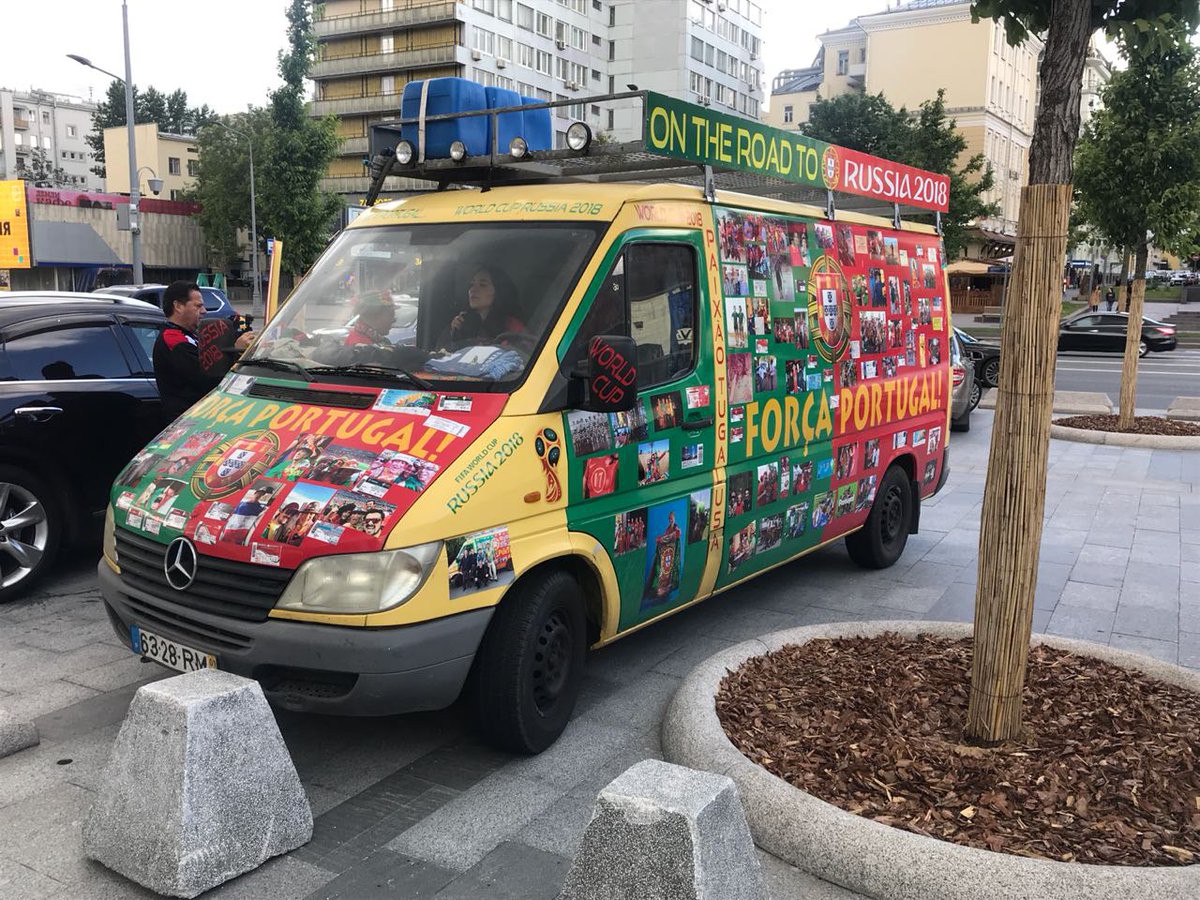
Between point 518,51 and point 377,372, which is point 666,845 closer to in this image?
point 377,372

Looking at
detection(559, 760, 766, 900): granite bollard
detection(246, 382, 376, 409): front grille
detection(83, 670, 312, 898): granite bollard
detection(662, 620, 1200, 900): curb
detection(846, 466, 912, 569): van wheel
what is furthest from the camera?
detection(846, 466, 912, 569): van wheel

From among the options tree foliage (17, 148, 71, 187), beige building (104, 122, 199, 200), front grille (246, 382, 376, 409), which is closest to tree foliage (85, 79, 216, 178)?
tree foliage (17, 148, 71, 187)

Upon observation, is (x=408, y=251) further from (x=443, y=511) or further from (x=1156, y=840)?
(x=1156, y=840)

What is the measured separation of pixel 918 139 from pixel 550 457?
35962mm

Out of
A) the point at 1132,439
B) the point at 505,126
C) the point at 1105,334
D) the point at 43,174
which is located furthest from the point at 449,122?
the point at 43,174

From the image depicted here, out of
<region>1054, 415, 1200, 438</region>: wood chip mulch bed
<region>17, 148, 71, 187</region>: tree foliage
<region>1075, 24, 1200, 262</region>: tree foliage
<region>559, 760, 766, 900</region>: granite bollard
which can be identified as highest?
<region>17, 148, 71, 187</region>: tree foliage

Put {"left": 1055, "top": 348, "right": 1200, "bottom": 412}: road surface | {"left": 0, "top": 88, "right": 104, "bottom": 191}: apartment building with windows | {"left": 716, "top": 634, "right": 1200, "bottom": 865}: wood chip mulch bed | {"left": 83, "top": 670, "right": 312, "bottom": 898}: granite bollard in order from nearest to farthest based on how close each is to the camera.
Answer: {"left": 83, "top": 670, "right": 312, "bottom": 898}: granite bollard, {"left": 716, "top": 634, "right": 1200, "bottom": 865}: wood chip mulch bed, {"left": 1055, "top": 348, "right": 1200, "bottom": 412}: road surface, {"left": 0, "top": 88, "right": 104, "bottom": 191}: apartment building with windows

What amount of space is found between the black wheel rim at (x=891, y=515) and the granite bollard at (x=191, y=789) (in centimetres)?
501

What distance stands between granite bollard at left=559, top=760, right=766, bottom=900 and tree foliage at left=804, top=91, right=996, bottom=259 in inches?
1195

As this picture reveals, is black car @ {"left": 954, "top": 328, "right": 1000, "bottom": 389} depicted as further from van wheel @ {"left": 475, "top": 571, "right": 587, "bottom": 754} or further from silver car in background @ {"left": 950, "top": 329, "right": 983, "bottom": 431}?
van wheel @ {"left": 475, "top": 571, "right": 587, "bottom": 754}

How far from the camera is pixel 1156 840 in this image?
3.37 meters

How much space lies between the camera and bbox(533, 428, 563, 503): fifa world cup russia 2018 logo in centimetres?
430

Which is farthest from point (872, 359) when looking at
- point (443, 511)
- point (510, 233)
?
point (443, 511)

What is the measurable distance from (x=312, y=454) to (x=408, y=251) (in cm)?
139
